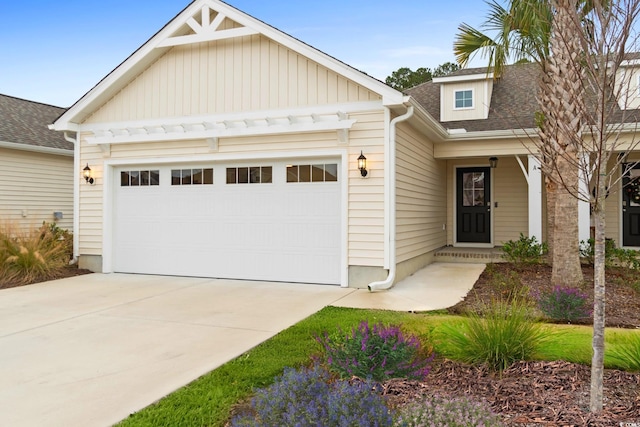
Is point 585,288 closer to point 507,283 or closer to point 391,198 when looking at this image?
point 507,283

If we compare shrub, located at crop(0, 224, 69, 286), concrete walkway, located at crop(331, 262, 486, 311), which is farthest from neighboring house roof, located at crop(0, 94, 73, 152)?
concrete walkway, located at crop(331, 262, 486, 311)

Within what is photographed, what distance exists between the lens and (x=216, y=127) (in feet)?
27.9

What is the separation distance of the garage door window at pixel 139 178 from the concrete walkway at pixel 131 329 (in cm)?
190

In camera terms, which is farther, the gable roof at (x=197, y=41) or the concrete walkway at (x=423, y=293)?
the gable roof at (x=197, y=41)

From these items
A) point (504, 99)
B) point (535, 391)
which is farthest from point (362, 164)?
point (504, 99)

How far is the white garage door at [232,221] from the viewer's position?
814 centimetres

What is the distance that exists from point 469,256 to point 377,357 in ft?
26.2

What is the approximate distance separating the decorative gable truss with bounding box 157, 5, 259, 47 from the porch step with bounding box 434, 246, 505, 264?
646cm

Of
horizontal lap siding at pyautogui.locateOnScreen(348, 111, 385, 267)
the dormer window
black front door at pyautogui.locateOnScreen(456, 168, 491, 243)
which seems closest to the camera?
horizontal lap siding at pyautogui.locateOnScreen(348, 111, 385, 267)

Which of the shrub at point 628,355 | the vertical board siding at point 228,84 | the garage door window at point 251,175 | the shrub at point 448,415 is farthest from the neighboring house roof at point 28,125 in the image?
the shrub at point 628,355

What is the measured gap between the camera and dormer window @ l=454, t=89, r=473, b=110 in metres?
12.6

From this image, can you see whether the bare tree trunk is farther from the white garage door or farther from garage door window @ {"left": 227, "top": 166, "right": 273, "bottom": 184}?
garage door window @ {"left": 227, "top": 166, "right": 273, "bottom": 184}

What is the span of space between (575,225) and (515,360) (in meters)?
4.69

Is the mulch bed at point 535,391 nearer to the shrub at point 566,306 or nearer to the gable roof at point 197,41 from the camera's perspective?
the shrub at point 566,306
